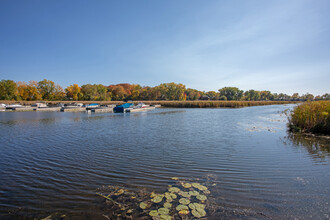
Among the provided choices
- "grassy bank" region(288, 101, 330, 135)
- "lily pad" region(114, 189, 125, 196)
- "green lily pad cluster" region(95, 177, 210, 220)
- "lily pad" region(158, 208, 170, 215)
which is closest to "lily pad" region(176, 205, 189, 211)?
"green lily pad cluster" region(95, 177, 210, 220)

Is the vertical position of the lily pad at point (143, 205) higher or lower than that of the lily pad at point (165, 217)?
lower

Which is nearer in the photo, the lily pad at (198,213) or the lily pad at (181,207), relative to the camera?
the lily pad at (198,213)

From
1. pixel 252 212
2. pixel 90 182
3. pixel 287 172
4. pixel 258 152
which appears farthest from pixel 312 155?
pixel 90 182

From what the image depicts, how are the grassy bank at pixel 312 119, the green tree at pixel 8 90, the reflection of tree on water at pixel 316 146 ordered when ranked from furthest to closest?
the green tree at pixel 8 90 → the grassy bank at pixel 312 119 → the reflection of tree on water at pixel 316 146

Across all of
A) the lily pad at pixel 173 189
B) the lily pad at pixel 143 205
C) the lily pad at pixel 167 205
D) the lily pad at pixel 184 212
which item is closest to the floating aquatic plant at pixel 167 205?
the lily pad at pixel 167 205

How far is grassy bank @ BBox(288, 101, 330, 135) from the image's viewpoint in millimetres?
12555

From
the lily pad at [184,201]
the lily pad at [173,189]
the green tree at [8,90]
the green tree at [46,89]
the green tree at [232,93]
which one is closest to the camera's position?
the lily pad at [184,201]

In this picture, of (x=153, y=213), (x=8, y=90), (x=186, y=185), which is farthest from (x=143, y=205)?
(x=8, y=90)

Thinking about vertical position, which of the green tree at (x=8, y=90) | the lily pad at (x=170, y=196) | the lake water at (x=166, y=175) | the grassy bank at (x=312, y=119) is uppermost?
the green tree at (x=8, y=90)

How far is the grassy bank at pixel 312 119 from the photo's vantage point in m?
12.6

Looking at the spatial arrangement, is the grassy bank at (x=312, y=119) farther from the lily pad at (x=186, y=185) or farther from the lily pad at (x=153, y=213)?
the lily pad at (x=153, y=213)

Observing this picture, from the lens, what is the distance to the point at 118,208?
13.2 ft

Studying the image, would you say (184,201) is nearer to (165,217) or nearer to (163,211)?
(163,211)

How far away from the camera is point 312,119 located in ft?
42.9
